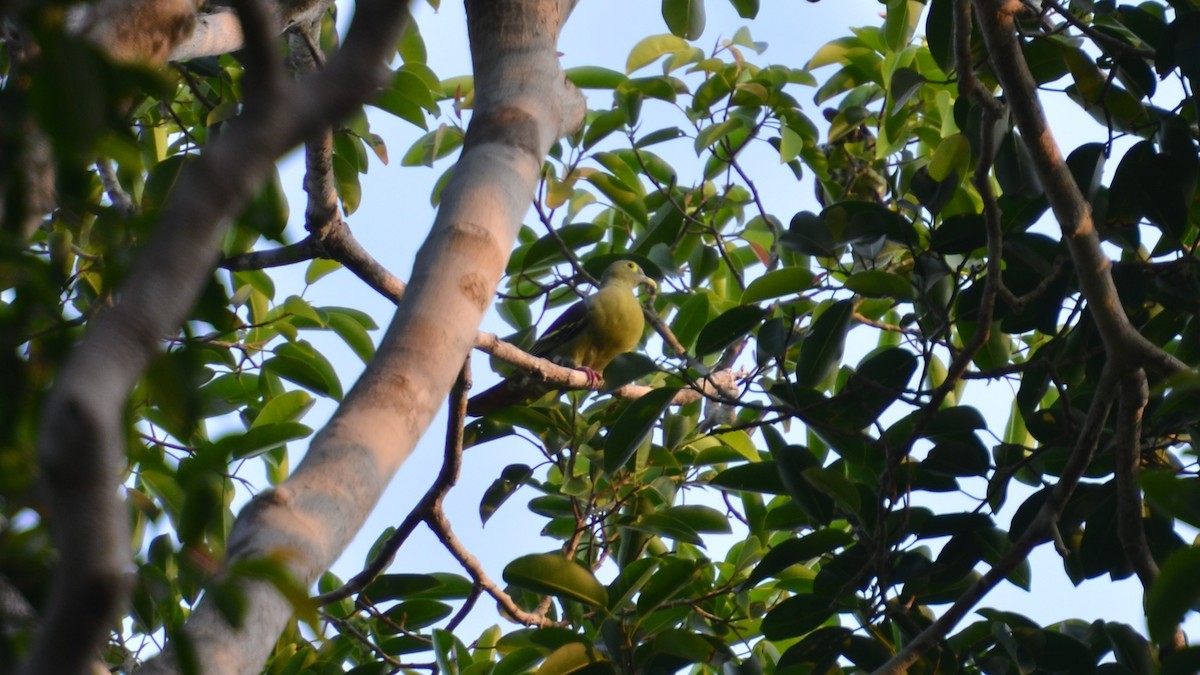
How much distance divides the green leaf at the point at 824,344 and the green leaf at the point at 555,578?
0.72 meters

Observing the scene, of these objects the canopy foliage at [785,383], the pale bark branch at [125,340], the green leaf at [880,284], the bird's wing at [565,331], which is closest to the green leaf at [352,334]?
the canopy foliage at [785,383]

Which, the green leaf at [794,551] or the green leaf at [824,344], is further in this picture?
the green leaf at [824,344]

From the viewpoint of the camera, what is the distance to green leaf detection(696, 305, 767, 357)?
290cm

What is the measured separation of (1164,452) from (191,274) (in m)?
2.65

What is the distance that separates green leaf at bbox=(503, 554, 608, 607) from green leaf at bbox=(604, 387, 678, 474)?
1.07 ft

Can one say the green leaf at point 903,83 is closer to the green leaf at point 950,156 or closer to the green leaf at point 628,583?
the green leaf at point 950,156

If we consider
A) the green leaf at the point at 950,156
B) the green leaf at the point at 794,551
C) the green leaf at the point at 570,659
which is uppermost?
the green leaf at the point at 950,156

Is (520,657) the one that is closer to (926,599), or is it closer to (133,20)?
(926,599)

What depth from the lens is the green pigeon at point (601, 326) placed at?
5.96 metres

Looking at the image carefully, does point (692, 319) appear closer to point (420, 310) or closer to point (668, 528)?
point (668, 528)

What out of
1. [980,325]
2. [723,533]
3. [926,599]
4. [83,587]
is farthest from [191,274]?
[723,533]

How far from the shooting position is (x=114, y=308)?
0.67 meters

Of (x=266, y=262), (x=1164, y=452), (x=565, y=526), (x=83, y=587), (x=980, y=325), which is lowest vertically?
(x=83, y=587)

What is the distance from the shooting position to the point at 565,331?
6.31 m
